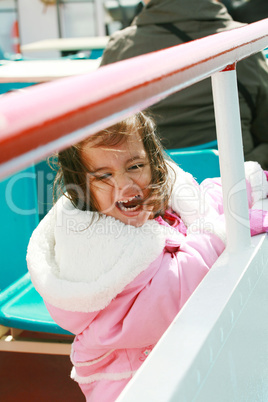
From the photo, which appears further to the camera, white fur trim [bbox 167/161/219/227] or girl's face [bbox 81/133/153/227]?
white fur trim [bbox 167/161/219/227]

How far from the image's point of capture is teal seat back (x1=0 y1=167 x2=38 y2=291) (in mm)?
2016

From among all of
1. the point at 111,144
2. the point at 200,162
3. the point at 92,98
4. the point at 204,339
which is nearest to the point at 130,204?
the point at 111,144

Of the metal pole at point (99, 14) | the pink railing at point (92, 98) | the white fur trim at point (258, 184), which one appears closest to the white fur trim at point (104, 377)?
the white fur trim at point (258, 184)

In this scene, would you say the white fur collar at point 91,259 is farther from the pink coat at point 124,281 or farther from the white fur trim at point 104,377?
the white fur trim at point 104,377

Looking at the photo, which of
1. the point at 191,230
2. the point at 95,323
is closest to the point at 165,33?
the point at 191,230

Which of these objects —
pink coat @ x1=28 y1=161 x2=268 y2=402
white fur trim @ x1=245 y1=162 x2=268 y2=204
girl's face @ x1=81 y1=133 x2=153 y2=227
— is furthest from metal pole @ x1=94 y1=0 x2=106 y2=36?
pink coat @ x1=28 y1=161 x2=268 y2=402

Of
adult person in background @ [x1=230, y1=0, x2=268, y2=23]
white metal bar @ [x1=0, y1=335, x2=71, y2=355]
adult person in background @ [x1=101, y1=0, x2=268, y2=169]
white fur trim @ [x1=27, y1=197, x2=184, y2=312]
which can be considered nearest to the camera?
white fur trim @ [x1=27, y1=197, x2=184, y2=312]

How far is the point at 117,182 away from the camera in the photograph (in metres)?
1.18

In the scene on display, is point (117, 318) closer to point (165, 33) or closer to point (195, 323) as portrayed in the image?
point (195, 323)

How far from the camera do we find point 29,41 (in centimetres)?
1127

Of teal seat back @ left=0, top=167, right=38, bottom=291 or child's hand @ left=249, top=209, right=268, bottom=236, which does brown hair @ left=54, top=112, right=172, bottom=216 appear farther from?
teal seat back @ left=0, top=167, right=38, bottom=291

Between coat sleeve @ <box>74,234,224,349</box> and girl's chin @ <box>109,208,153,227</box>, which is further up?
girl's chin @ <box>109,208,153,227</box>

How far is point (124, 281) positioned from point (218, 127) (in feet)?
1.10

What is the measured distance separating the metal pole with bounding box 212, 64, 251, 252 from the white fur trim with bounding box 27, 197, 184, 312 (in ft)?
0.53
